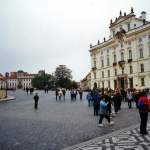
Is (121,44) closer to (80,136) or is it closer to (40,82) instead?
(80,136)

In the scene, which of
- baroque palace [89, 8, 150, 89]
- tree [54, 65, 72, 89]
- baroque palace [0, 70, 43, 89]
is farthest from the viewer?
baroque palace [0, 70, 43, 89]

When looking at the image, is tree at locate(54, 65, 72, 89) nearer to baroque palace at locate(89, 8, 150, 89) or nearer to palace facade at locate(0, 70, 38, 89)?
baroque palace at locate(89, 8, 150, 89)

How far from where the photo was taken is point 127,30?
54.8 m

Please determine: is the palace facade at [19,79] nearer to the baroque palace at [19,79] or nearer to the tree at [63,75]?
the baroque palace at [19,79]

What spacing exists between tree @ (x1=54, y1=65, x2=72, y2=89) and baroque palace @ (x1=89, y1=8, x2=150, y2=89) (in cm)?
3096

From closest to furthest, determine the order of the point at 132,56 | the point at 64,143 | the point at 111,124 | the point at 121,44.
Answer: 1. the point at 64,143
2. the point at 111,124
3. the point at 132,56
4. the point at 121,44

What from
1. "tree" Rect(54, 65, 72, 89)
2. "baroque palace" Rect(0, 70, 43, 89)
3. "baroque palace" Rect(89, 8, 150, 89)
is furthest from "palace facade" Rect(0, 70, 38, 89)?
"baroque palace" Rect(89, 8, 150, 89)

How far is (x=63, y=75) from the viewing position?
98.2 meters

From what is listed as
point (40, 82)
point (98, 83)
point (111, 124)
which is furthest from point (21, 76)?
point (111, 124)

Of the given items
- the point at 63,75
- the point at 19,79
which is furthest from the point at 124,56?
the point at 19,79

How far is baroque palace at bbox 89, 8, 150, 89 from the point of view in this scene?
48844 mm

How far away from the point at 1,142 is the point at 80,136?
11.0 ft

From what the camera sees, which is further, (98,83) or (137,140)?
(98,83)

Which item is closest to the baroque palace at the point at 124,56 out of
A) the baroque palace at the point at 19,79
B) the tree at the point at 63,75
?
the tree at the point at 63,75
